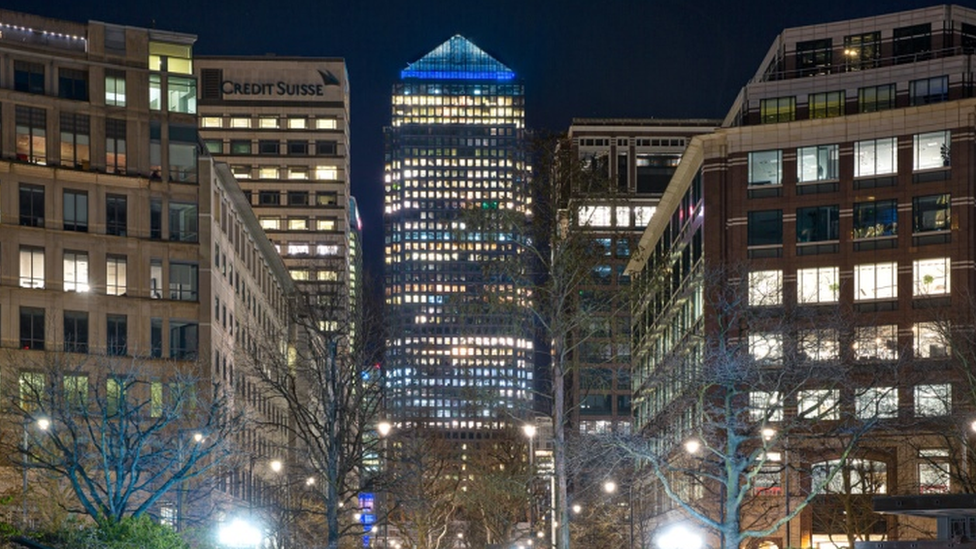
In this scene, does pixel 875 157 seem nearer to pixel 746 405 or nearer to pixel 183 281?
pixel 746 405

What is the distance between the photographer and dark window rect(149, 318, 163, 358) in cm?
9231

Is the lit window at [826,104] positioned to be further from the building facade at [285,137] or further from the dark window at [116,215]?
the building facade at [285,137]

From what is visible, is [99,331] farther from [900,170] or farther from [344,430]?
[900,170]

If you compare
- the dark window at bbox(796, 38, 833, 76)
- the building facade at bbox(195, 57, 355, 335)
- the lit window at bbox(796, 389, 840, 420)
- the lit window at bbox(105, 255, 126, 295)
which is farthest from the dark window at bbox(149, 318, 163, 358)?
the building facade at bbox(195, 57, 355, 335)

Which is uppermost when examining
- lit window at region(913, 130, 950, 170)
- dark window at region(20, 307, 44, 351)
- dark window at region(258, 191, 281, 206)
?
dark window at region(258, 191, 281, 206)

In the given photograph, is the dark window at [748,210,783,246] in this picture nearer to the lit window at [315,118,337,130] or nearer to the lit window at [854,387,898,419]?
the lit window at [854,387,898,419]

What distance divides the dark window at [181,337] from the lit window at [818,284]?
41005 millimetres

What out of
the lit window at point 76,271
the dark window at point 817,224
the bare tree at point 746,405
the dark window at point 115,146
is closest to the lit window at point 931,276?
the dark window at point 817,224

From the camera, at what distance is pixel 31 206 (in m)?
88.7

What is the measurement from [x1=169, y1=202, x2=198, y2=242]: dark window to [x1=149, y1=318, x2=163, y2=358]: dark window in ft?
20.0

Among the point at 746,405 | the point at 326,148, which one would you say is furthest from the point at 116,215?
the point at 326,148

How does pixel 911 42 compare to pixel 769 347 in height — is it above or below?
above

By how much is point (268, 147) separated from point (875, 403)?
148m

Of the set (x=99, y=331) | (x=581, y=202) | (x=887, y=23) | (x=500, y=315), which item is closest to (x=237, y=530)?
(x=500, y=315)
